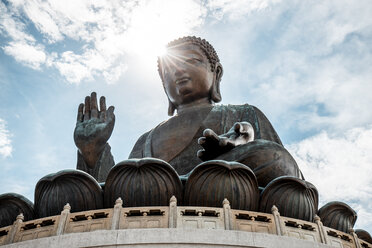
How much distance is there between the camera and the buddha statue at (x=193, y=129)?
6309 millimetres

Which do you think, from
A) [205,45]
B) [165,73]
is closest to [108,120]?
[165,73]

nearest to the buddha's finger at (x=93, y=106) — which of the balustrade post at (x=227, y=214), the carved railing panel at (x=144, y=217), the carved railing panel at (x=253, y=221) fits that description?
the carved railing panel at (x=144, y=217)

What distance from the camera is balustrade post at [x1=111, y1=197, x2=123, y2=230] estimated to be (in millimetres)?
4738

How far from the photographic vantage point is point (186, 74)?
9047mm

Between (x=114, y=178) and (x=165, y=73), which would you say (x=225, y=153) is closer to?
(x=114, y=178)

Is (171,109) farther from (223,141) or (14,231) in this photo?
(14,231)

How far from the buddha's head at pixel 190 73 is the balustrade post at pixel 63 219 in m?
4.44

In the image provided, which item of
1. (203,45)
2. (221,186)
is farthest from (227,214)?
(203,45)

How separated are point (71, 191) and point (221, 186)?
1.66m

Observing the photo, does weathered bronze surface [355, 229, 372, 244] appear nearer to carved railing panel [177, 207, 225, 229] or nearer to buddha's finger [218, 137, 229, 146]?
buddha's finger [218, 137, 229, 146]

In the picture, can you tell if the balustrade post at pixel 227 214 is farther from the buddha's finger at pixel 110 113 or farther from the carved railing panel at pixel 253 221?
the buddha's finger at pixel 110 113

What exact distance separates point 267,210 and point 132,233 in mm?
1643

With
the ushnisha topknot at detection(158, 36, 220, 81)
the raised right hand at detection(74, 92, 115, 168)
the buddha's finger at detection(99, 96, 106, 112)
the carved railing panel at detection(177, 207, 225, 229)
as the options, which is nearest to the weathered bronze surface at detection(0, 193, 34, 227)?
the raised right hand at detection(74, 92, 115, 168)

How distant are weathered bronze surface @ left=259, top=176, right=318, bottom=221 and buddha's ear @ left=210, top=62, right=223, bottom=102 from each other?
Answer: 417cm
